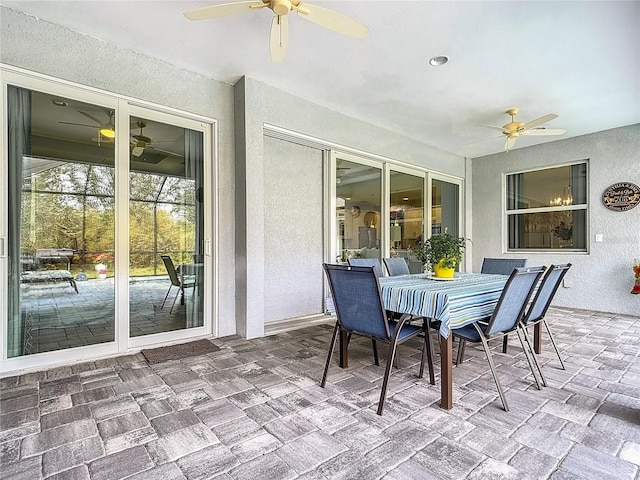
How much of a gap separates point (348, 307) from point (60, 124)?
2841mm

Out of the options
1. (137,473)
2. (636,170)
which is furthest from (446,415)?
(636,170)

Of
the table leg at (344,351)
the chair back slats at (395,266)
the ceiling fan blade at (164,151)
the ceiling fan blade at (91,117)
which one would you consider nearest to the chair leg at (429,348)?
the table leg at (344,351)

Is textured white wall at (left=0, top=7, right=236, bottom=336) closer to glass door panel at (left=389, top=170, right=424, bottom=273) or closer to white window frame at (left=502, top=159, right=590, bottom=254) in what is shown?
glass door panel at (left=389, top=170, right=424, bottom=273)

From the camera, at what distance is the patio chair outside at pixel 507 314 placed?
207 centimetres

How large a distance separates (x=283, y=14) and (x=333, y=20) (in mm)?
337

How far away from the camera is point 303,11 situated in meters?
2.15

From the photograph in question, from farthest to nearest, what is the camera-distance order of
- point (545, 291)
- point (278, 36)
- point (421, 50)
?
point (421, 50) → point (545, 291) → point (278, 36)

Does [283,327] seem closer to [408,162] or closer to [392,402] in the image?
[392,402]

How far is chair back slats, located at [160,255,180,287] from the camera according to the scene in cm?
342

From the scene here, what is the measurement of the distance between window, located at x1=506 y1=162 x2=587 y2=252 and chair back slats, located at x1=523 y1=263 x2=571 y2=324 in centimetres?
378

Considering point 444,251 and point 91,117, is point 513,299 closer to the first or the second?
point 444,251

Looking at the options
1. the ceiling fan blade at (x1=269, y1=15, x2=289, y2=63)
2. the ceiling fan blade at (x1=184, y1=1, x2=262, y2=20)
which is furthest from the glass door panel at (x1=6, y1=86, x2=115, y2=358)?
the ceiling fan blade at (x1=269, y1=15, x2=289, y2=63)

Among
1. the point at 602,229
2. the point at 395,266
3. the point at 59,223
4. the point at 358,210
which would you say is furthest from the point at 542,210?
the point at 59,223

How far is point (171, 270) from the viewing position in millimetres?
3479
